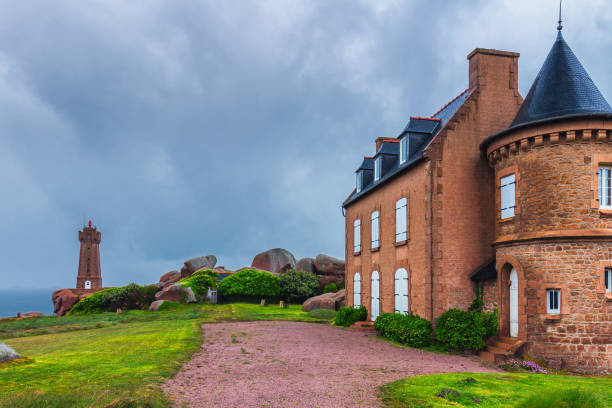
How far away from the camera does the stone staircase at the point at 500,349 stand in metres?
13.9

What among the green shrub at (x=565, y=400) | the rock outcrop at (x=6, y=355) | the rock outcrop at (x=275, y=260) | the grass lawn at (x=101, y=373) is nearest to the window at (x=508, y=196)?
the green shrub at (x=565, y=400)

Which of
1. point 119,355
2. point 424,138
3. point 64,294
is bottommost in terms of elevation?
point 64,294

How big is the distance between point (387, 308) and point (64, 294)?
40.0m

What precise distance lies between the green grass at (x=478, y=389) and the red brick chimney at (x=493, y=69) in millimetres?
11543

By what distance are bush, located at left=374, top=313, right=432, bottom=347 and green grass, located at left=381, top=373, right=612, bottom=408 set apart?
5.59 metres

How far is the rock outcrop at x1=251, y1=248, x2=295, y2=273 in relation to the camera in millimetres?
49188

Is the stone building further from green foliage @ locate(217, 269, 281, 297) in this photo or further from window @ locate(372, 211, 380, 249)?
green foliage @ locate(217, 269, 281, 297)

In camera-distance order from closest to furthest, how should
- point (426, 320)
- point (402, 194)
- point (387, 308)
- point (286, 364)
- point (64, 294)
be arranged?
1. point (286, 364)
2. point (426, 320)
3. point (402, 194)
4. point (387, 308)
5. point (64, 294)

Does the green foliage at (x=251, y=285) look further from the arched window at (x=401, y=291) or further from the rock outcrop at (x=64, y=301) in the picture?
the arched window at (x=401, y=291)

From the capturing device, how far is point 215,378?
10289mm

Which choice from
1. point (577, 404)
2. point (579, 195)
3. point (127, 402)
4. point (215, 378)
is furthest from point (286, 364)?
point (579, 195)

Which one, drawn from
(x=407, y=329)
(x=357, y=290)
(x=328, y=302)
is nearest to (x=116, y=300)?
(x=328, y=302)

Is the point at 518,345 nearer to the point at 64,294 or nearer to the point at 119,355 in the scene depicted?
the point at 119,355

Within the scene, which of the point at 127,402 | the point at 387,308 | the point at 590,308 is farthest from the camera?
the point at 387,308
